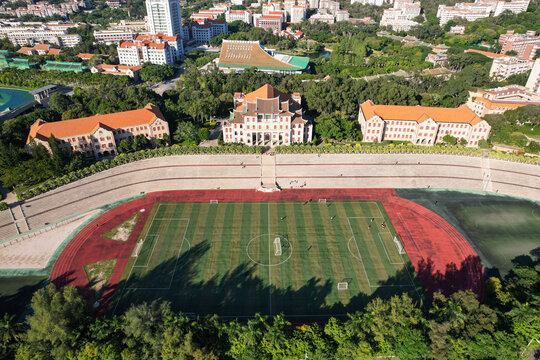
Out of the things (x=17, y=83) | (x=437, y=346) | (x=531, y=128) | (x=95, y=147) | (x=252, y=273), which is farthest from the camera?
(x=17, y=83)

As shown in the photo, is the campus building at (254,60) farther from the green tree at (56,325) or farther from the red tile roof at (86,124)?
the green tree at (56,325)

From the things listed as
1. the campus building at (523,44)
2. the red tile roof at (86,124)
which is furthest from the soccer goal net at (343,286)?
the campus building at (523,44)

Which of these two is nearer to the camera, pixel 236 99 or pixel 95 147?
pixel 95 147

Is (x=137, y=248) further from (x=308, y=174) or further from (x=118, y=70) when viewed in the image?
(x=118, y=70)

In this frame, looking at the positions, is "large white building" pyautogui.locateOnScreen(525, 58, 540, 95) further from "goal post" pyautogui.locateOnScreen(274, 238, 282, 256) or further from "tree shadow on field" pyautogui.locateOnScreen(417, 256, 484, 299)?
"goal post" pyautogui.locateOnScreen(274, 238, 282, 256)

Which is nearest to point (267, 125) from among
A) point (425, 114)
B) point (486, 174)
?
point (425, 114)

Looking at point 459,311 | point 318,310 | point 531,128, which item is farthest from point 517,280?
point 531,128

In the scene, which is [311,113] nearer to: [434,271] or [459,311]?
[434,271]
